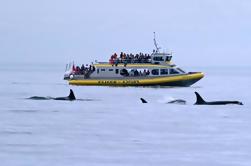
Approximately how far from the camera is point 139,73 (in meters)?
85.8

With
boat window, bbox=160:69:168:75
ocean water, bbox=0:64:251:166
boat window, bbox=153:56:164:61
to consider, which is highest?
boat window, bbox=153:56:164:61

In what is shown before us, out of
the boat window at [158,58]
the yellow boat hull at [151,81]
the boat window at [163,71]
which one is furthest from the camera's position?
the boat window at [158,58]

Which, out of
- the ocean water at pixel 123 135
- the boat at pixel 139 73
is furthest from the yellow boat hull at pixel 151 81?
the ocean water at pixel 123 135

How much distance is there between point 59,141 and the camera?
122 ft

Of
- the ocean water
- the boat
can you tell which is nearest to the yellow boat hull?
the boat

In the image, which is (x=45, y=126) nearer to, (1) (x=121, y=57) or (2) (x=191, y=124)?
(2) (x=191, y=124)

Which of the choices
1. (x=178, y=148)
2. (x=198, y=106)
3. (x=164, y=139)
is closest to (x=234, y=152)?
(x=178, y=148)

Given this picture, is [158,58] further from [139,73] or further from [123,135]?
[123,135]

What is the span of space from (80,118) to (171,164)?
64.2 ft

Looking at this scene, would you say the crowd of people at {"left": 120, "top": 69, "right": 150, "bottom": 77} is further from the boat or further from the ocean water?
the ocean water

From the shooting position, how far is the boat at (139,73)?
276 ft

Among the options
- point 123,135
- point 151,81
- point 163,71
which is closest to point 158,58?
point 163,71

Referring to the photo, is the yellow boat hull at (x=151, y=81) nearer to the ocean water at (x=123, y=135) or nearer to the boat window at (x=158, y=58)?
the boat window at (x=158, y=58)

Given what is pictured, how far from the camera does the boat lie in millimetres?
84125
